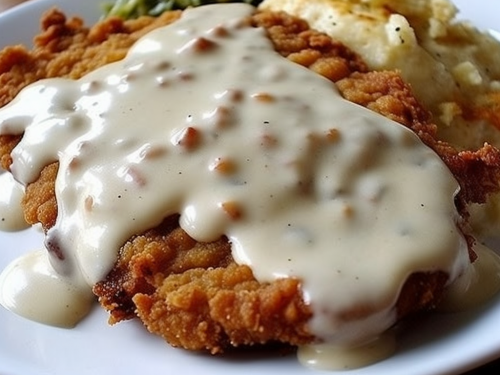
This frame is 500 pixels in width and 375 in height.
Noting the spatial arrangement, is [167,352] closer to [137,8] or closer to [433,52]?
[433,52]

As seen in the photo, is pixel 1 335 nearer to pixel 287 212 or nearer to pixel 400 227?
pixel 287 212

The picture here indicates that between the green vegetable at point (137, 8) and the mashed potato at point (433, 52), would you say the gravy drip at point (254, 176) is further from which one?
the green vegetable at point (137, 8)

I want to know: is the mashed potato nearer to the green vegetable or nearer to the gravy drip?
the gravy drip

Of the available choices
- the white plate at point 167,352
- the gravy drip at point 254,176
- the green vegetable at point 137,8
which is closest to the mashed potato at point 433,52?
the gravy drip at point 254,176

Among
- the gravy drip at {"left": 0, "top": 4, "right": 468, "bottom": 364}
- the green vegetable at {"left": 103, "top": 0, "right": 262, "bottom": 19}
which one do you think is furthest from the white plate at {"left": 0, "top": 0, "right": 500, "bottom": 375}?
the green vegetable at {"left": 103, "top": 0, "right": 262, "bottom": 19}

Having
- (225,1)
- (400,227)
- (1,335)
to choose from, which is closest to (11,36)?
(225,1)
